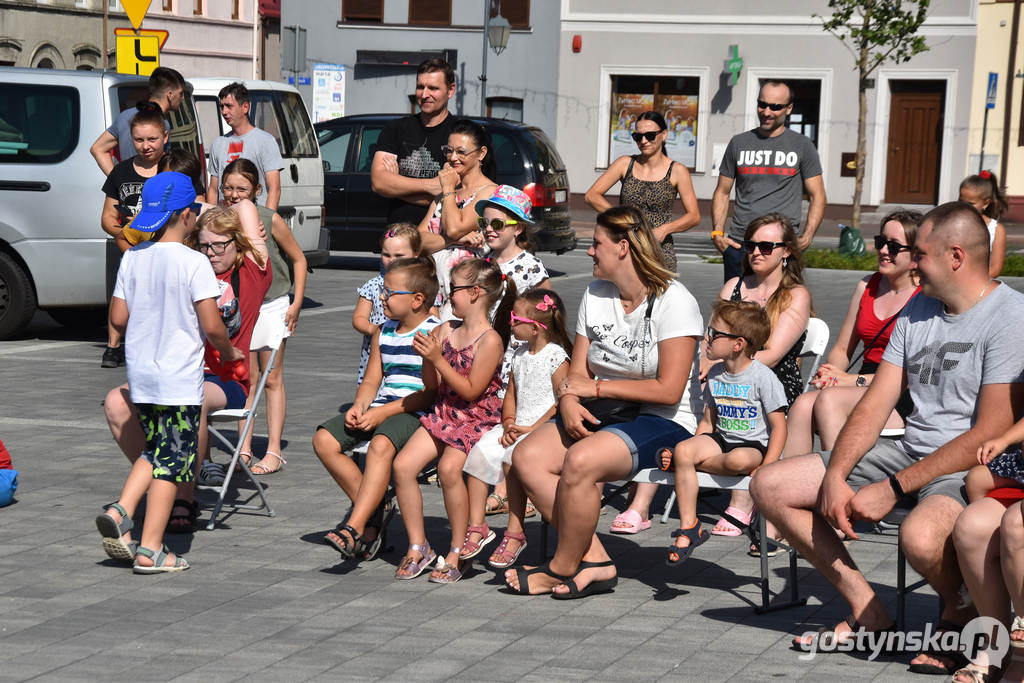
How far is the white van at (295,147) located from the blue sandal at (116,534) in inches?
388

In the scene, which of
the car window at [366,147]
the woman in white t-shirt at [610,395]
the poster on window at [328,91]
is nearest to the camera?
the woman in white t-shirt at [610,395]

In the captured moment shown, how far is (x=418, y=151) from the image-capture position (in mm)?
8117

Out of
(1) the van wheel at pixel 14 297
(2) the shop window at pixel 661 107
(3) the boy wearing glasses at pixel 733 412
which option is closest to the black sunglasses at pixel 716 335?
(3) the boy wearing glasses at pixel 733 412

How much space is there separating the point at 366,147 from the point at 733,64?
16319mm

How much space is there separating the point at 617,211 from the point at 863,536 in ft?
6.55

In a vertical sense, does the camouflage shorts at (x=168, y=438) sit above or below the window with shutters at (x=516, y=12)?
below

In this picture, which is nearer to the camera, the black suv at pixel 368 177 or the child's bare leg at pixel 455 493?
the child's bare leg at pixel 455 493

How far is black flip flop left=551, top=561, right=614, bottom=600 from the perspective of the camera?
581cm

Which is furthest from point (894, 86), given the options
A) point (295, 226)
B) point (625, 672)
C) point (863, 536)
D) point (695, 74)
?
point (625, 672)

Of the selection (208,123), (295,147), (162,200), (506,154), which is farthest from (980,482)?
(208,123)

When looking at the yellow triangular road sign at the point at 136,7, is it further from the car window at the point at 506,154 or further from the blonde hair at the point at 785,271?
the blonde hair at the point at 785,271

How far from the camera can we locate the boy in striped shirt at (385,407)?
6.19 meters

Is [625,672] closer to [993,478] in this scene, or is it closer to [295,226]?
[993,478]

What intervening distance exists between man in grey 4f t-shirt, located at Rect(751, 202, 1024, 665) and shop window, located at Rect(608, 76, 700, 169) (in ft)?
97.3
